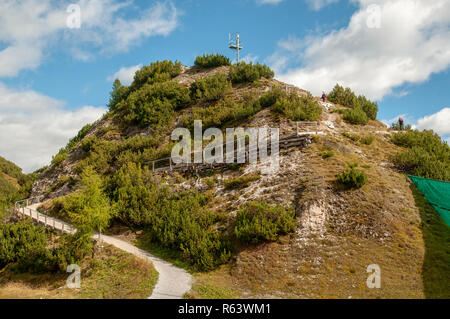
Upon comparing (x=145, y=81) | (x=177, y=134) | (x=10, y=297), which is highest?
(x=145, y=81)

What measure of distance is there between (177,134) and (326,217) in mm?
17557

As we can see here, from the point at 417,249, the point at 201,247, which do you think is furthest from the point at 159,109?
the point at 417,249

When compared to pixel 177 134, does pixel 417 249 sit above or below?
below

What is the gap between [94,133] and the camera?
35.6 metres

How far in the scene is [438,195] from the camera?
14.4m

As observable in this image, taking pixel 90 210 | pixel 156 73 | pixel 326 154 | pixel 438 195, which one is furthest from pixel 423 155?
pixel 156 73

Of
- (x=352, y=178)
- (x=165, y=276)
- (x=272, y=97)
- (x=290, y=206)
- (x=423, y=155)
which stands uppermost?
(x=272, y=97)

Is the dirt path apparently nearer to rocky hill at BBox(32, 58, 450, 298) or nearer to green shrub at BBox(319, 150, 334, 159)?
rocky hill at BBox(32, 58, 450, 298)

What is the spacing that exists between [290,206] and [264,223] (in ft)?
6.44

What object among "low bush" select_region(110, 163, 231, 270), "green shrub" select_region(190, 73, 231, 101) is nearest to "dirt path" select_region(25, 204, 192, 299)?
"low bush" select_region(110, 163, 231, 270)

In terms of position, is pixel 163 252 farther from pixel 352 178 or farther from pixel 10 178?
pixel 10 178

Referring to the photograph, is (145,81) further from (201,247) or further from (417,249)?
(417,249)

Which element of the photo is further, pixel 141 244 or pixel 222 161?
pixel 222 161

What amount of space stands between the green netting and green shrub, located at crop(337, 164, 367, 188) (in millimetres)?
2777
